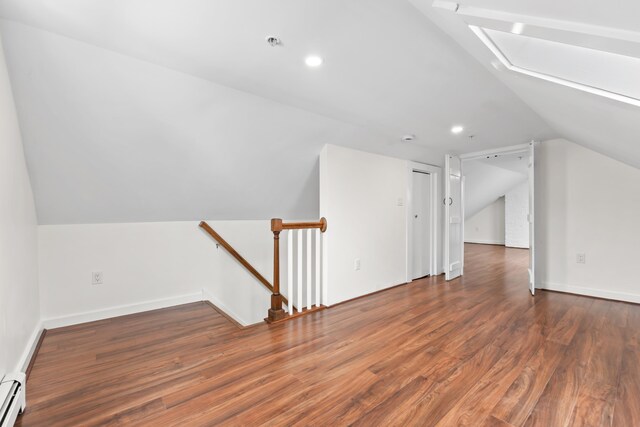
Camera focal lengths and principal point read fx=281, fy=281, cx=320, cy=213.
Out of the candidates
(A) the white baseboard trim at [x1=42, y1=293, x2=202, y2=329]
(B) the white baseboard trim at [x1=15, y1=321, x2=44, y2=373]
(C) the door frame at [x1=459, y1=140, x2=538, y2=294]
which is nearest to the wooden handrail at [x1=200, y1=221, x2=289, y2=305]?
(A) the white baseboard trim at [x1=42, y1=293, x2=202, y2=329]

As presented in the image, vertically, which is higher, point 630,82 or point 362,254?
point 630,82

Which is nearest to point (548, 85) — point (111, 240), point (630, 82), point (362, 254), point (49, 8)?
point (630, 82)

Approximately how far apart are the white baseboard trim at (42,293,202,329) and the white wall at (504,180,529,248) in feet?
27.2

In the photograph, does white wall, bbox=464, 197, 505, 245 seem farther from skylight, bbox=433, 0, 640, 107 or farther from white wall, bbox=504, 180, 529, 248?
skylight, bbox=433, 0, 640, 107

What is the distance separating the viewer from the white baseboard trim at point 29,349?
180 cm

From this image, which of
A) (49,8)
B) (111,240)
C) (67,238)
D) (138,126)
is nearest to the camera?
(49,8)

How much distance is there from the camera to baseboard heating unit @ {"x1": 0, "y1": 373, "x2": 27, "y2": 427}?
125 centimetres

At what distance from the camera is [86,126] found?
1.96 m

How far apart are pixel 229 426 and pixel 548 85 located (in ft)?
8.12

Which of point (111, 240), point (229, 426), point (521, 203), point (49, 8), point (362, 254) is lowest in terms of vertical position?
point (229, 426)

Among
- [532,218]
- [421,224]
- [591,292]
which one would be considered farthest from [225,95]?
[591,292]

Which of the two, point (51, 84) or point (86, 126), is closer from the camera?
point (51, 84)

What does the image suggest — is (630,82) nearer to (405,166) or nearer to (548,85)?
(548,85)

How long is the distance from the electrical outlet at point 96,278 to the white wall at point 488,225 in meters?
9.33
